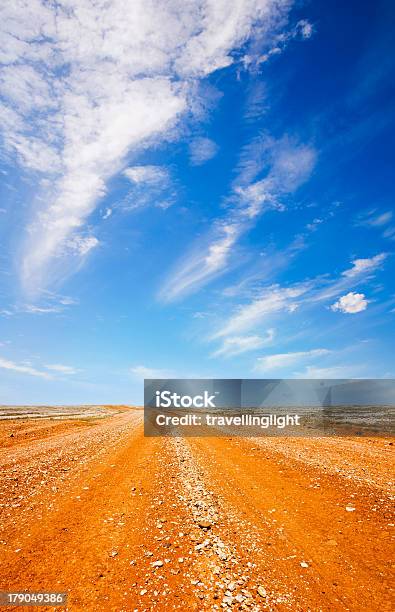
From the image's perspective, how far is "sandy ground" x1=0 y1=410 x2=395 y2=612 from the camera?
252 inches

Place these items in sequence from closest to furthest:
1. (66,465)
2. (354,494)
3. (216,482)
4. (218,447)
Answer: (354,494) → (216,482) → (66,465) → (218,447)

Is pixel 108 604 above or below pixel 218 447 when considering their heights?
above

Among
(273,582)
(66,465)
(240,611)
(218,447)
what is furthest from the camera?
(218,447)

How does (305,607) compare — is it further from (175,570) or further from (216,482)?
(216,482)

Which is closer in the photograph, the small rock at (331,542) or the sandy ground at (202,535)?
the sandy ground at (202,535)

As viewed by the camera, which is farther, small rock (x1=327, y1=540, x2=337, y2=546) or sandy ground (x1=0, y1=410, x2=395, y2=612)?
small rock (x1=327, y1=540, x2=337, y2=546)

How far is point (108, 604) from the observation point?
20.2 feet

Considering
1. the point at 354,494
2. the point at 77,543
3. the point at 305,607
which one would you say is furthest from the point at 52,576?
the point at 354,494

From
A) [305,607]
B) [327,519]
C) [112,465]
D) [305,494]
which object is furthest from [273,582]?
[112,465]

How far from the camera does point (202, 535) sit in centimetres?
873

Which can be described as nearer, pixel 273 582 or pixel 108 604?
pixel 108 604

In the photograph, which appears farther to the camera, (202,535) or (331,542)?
(202,535)

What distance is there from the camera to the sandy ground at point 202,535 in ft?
21.0

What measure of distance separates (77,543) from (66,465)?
31.8ft
